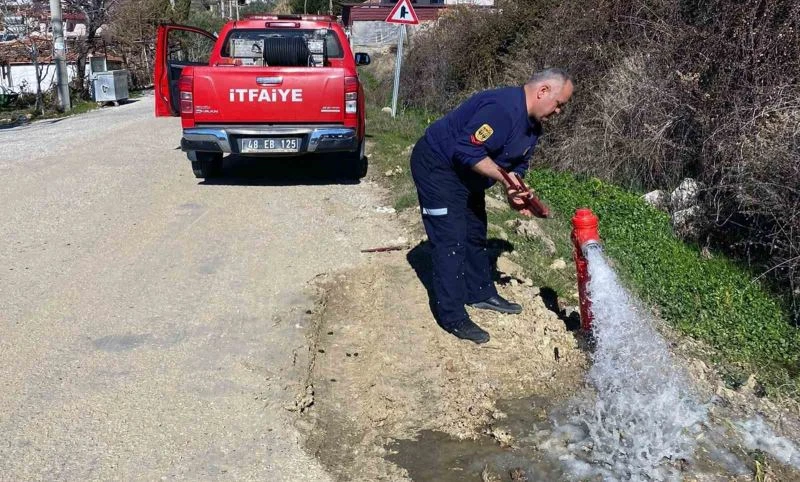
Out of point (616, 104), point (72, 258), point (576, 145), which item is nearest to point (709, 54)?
point (616, 104)

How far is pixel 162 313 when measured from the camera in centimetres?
546

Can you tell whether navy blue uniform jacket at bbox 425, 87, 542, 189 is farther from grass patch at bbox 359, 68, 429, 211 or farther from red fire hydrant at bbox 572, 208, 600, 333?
grass patch at bbox 359, 68, 429, 211

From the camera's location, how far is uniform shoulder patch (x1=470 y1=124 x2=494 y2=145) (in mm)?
4434

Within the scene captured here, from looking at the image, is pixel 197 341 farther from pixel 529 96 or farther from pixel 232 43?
pixel 232 43

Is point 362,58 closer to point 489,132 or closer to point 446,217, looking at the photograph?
point 446,217

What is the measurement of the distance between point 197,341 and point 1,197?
17.2ft

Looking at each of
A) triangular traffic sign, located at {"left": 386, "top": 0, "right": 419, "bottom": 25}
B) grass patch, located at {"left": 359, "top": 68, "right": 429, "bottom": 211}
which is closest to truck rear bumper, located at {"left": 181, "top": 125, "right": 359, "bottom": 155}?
grass patch, located at {"left": 359, "top": 68, "right": 429, "bottom": 211}

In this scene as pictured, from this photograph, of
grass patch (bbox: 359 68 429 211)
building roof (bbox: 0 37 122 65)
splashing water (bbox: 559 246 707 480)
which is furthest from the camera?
building roof (bbox: 0 37 122 65)

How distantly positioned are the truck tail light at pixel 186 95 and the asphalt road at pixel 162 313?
0.97m

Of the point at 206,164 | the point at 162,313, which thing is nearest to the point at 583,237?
the point at 162,313

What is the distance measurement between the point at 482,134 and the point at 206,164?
20.6ft

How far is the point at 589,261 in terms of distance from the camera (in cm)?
446

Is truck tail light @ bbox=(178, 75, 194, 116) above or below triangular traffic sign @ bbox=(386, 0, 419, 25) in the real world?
below

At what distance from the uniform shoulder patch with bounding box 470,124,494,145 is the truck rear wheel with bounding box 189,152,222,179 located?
588 cm
